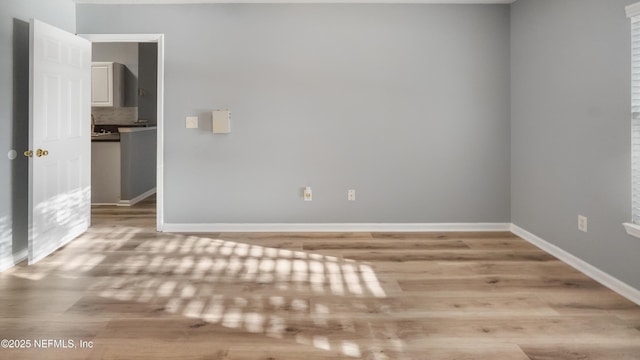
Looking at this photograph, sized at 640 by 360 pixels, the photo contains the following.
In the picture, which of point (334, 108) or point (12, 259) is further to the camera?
point (334, 108)

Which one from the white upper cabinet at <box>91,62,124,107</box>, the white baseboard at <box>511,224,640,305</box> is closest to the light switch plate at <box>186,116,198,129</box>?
the white upper cabinet at <box>91,62,124,107</box>

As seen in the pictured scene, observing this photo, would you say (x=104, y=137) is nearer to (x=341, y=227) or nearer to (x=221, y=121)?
(x=221, y=121)

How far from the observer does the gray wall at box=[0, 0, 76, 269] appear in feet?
12.7

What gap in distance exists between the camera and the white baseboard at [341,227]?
5.30 meters

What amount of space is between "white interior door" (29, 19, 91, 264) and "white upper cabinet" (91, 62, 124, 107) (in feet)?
9.12

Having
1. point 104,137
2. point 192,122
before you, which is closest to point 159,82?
point 192,122

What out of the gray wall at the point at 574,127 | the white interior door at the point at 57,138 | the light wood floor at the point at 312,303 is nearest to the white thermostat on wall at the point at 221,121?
the light wood floor at the point at 312,303

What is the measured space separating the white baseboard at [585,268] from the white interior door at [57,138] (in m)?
4.30

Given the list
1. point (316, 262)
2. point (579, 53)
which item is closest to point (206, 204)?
point (316, 262)

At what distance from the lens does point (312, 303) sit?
10.4ft

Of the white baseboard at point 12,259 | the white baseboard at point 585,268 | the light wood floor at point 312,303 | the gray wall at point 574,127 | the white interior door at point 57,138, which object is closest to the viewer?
the light wood floor at point 312,303

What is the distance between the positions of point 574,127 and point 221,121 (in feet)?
10.6

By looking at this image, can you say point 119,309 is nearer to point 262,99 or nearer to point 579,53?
point 262,99

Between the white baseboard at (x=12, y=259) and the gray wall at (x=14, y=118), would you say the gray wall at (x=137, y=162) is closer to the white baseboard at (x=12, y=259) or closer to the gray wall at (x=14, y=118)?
the gray wall at (x=14, y=118)
